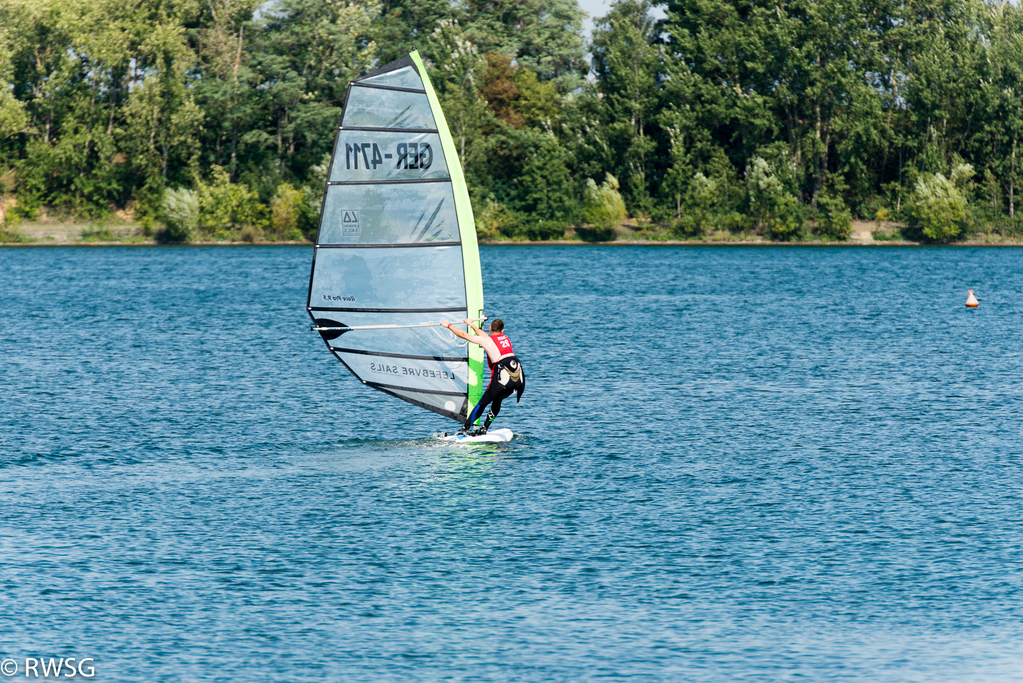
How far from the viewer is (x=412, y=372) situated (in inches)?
929

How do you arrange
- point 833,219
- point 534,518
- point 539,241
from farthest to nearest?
point 539,241 < point 833,219 < point 534,518

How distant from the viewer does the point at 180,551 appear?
Answer: 17578 mm

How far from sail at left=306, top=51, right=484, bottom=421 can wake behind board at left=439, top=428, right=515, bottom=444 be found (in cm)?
100

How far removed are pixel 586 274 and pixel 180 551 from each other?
61946mm

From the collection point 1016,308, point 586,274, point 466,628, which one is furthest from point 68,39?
point 466,628

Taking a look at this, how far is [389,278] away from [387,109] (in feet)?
9.90

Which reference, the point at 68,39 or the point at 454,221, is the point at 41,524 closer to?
the point at 454,221

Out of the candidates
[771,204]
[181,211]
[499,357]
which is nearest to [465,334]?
[499,357]

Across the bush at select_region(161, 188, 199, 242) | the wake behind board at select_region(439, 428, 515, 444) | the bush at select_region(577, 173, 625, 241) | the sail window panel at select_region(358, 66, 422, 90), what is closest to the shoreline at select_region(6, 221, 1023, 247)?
the bush at select_region(161, 188, 199, 242)

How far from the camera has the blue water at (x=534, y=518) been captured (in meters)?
14.0

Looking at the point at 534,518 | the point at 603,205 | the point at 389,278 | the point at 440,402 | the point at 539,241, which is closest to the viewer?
the point at 534,518

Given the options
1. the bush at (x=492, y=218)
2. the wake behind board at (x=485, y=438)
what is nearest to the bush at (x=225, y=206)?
the bush at (x=492, y=218)

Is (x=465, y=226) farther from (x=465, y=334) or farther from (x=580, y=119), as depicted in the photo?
(x=580, y=119)

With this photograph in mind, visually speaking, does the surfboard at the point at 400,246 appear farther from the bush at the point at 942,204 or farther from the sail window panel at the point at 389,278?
the bush at the point at 942,204
